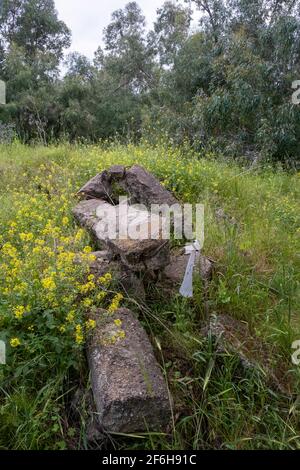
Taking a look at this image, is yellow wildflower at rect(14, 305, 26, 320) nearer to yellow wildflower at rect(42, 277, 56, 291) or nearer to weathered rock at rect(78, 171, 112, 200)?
yellow wildflower at rect(42, 277, 56, 291)

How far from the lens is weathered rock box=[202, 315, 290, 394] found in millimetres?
1963

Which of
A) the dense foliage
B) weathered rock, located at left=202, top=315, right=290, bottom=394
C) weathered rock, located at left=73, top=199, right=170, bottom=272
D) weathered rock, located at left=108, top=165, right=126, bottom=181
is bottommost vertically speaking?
weathered rock, located at left=202, top=315, right=290, bottom=394

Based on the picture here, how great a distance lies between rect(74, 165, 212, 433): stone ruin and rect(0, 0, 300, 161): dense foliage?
105 inches

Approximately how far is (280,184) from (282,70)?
2.45 metres

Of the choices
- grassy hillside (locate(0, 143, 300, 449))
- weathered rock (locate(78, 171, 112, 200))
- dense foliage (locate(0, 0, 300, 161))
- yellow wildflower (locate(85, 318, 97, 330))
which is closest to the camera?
grassy hillside (locate(0, 143, 300, 449))

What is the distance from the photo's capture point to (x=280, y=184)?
4.60 m

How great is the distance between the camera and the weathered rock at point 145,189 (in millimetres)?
3160

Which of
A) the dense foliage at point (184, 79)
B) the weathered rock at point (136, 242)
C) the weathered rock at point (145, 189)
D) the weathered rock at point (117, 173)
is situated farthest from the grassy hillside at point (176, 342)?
the dense foliage at point (184, 79)

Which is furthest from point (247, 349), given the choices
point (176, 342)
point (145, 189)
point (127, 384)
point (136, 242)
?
point (145, 189)

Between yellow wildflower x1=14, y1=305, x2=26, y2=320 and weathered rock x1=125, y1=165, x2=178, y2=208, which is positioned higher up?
weathered rock x1=125, y1=165, x2=178, y2=208

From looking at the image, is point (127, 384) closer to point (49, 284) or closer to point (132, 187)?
point (49, 284)

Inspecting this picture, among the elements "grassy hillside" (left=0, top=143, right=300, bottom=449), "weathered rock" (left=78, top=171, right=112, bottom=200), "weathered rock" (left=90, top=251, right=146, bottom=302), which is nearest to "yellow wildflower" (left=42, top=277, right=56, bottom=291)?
"grassy hillside" (left=0, top=143, right=300, bottom=449)
